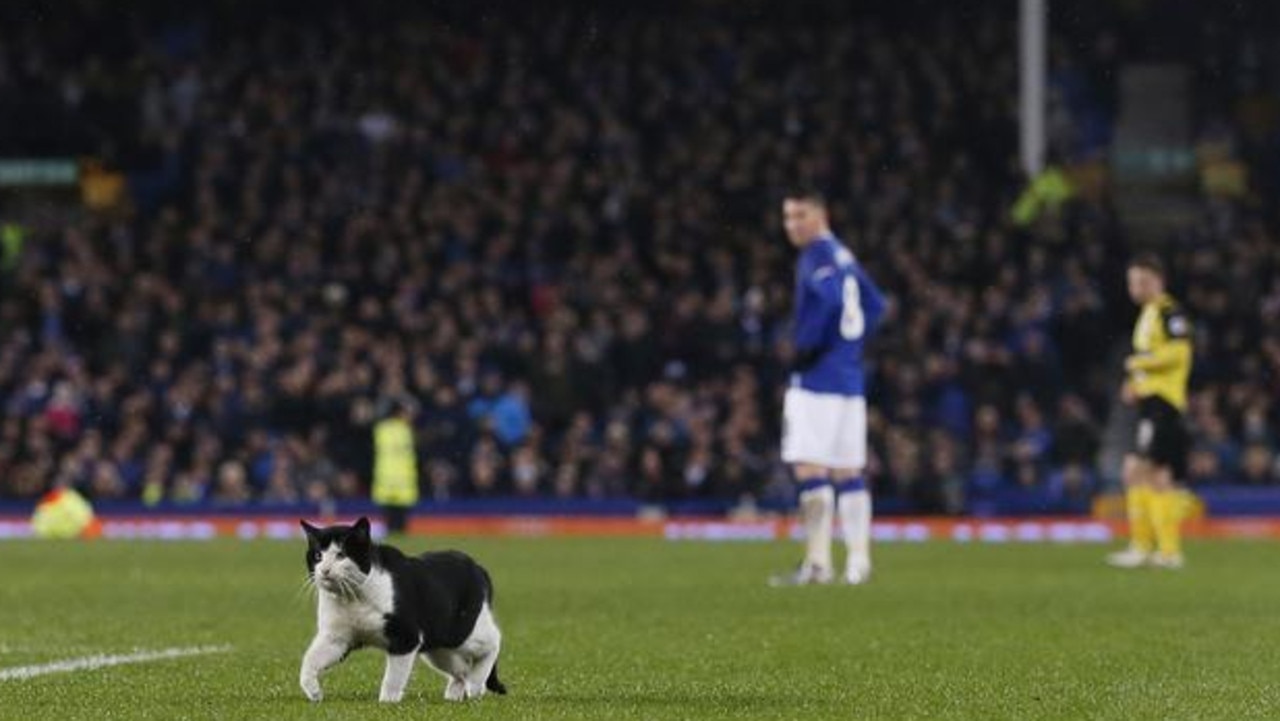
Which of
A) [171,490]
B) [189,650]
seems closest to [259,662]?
[189,650]

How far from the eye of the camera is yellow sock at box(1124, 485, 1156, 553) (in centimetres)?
2069

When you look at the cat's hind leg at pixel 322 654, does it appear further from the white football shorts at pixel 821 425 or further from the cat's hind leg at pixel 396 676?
the white football shorts at pixel 821 425

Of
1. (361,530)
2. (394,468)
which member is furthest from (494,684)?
(394,468)

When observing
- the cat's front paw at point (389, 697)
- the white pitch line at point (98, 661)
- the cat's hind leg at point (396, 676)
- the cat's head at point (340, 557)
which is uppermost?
the cat's head at point (340, 557)

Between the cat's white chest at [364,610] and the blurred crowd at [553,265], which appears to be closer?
the cat's white chest at [364,610]

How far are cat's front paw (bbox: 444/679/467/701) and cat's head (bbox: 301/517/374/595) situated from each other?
761 mm

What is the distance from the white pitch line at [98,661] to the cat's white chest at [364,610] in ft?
6.25

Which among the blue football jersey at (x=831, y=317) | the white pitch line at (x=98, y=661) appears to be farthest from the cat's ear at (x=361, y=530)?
the blue football jersey at (x=831, y=317)

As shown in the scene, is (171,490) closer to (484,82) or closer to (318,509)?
(318,509)

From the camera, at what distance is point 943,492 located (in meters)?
29.0

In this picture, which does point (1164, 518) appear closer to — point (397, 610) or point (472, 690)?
point (472, 690)

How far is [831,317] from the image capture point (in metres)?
17.0

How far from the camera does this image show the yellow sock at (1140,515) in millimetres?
20688

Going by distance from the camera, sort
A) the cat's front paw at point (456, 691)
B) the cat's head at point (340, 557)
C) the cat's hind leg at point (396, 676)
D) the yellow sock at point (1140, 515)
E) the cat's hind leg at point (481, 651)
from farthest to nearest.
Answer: the yellow sock at point (1140, 515) < the cat's front paw at point (456, 691) < the cat's hind leg at point (481, 651) < the cat's hind leg at point (396, 676) < the cat's head at point (340, 557)
